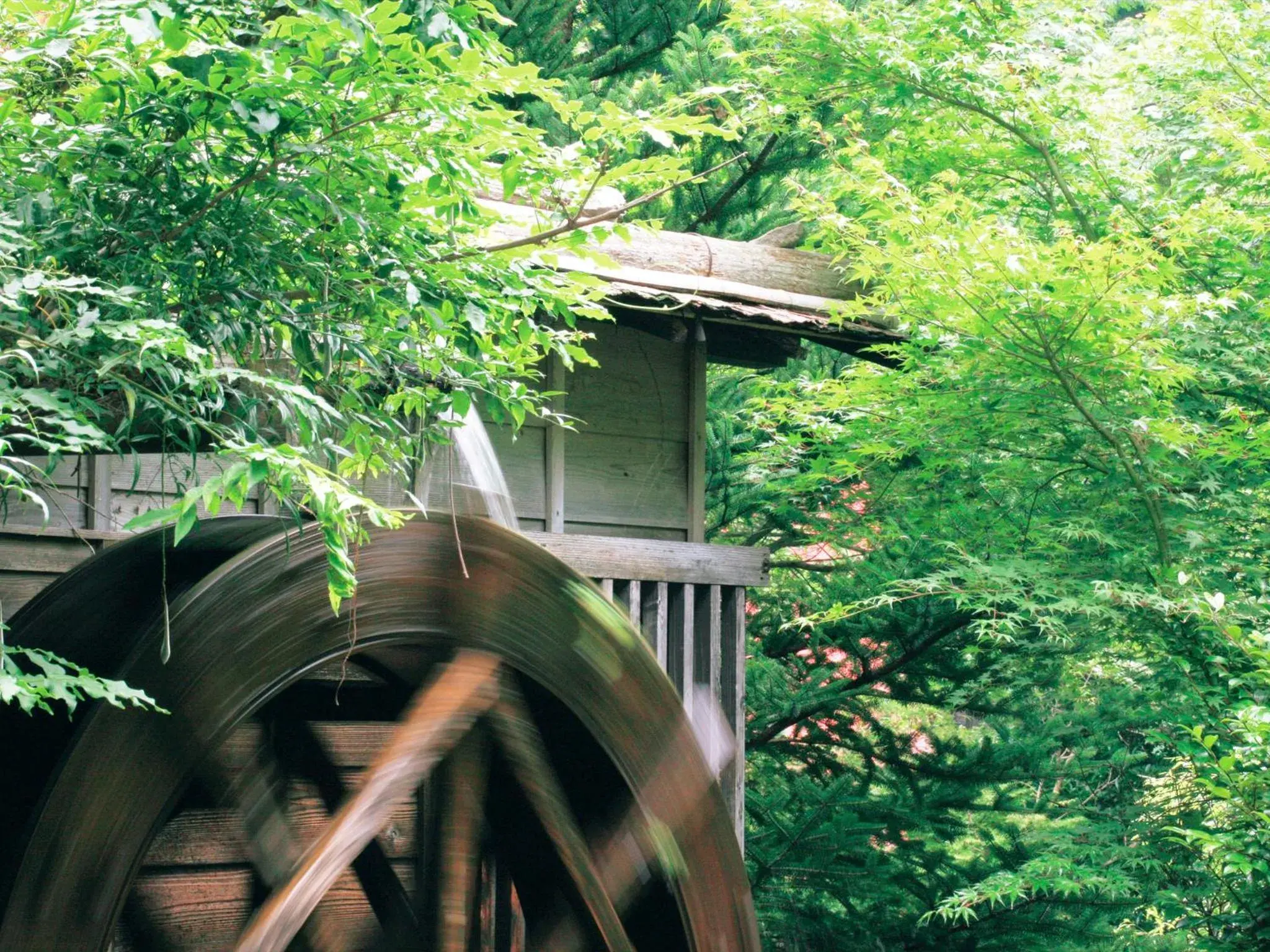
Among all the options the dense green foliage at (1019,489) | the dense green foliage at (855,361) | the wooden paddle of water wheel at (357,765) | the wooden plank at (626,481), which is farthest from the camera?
the dense green foliage at (1019,489)

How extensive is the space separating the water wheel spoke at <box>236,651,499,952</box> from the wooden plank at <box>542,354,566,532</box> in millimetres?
1635

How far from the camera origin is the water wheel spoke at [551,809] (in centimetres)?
334

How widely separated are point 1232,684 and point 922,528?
6.32 ft

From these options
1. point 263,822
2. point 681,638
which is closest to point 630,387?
point 681,638

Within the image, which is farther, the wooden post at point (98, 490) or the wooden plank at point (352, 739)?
the wooden plank at point (352, 739)

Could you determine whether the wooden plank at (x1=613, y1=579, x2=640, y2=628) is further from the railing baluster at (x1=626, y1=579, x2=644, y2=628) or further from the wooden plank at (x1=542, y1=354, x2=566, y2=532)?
the wooden plank at (x1=542, y1=354, x2=566, y2=532)

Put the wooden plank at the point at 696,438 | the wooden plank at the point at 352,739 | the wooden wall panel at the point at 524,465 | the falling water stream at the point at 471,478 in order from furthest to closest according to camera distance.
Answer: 1. the wooden plank at the point at 696,438
2. the wooden wall panel at the point at 524,465
3. the falling water stream at the point at 471,478
4. the wooden plank at the point at 352,739

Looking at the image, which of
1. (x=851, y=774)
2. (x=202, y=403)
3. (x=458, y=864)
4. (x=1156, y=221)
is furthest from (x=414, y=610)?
(x=851, y=774)

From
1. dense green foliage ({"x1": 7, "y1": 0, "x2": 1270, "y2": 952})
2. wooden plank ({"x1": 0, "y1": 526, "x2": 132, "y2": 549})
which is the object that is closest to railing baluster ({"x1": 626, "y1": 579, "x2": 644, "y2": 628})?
dense green foliage ({"x1": 7, "y1": 0, "x2": 1270, "y2": 952})

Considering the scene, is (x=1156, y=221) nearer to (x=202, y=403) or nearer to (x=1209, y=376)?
(x=1209, y=376)

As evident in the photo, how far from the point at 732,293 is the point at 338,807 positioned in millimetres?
2323

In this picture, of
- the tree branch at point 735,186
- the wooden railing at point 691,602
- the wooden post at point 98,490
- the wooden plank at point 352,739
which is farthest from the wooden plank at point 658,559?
the tree branch at point 735,186

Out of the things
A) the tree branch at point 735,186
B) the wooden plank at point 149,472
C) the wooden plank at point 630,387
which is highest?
the tree branch at point 735,186

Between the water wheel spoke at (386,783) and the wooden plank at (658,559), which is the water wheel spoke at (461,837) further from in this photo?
the wooden plank at (658,559)
